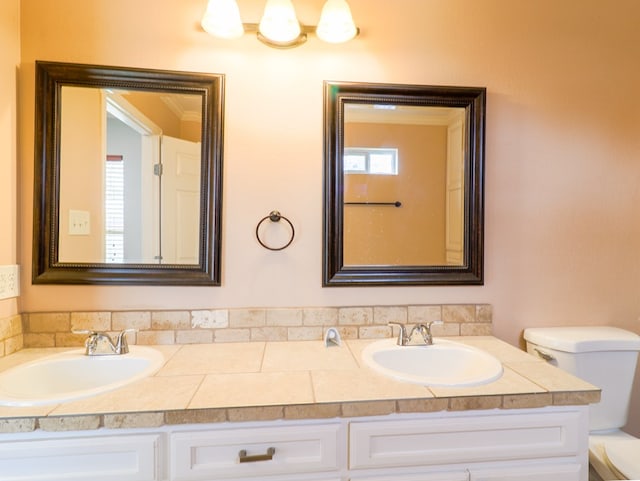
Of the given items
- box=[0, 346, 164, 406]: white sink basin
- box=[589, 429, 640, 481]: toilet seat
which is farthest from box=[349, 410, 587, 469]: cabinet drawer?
box=[0, 346, 164, 406]: white sink basin

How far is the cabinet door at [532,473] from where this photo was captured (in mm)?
868

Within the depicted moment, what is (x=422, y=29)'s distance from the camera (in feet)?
4.44

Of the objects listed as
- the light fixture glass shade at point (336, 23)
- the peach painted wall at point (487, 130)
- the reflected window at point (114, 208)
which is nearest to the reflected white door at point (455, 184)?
the peach painted wall at point (487, 130)

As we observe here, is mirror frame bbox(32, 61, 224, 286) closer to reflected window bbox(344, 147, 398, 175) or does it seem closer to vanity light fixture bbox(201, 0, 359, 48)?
vanity light fixture bbox(201, 0, 359, 48)

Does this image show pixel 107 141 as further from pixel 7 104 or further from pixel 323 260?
pixel 323 260

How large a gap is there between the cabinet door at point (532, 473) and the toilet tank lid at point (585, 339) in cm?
49

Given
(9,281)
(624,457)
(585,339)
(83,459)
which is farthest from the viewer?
(585,339)

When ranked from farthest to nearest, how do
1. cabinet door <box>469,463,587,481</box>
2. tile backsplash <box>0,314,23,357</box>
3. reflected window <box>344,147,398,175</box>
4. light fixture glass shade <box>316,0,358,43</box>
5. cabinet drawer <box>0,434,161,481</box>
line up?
reflected window <box>344,147,398,175</box> → light fixture glass shade <box>316,0,358,43</box> → tile backsplash <box>0,314,23,357</box> → cabinet door <box>469,463,587,481</box> → cabinet drawer <box>0,434,161,481</box>

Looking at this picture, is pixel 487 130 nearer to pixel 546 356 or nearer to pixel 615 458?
pixel 546 356

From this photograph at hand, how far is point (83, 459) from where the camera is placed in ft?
2.56

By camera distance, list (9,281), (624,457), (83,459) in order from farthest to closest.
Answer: (9,281), (624,457), (83,459)

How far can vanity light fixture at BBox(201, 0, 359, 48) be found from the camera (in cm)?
120

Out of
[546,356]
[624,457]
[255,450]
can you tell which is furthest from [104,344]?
[624,457]

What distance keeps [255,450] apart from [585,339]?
4.19ft
